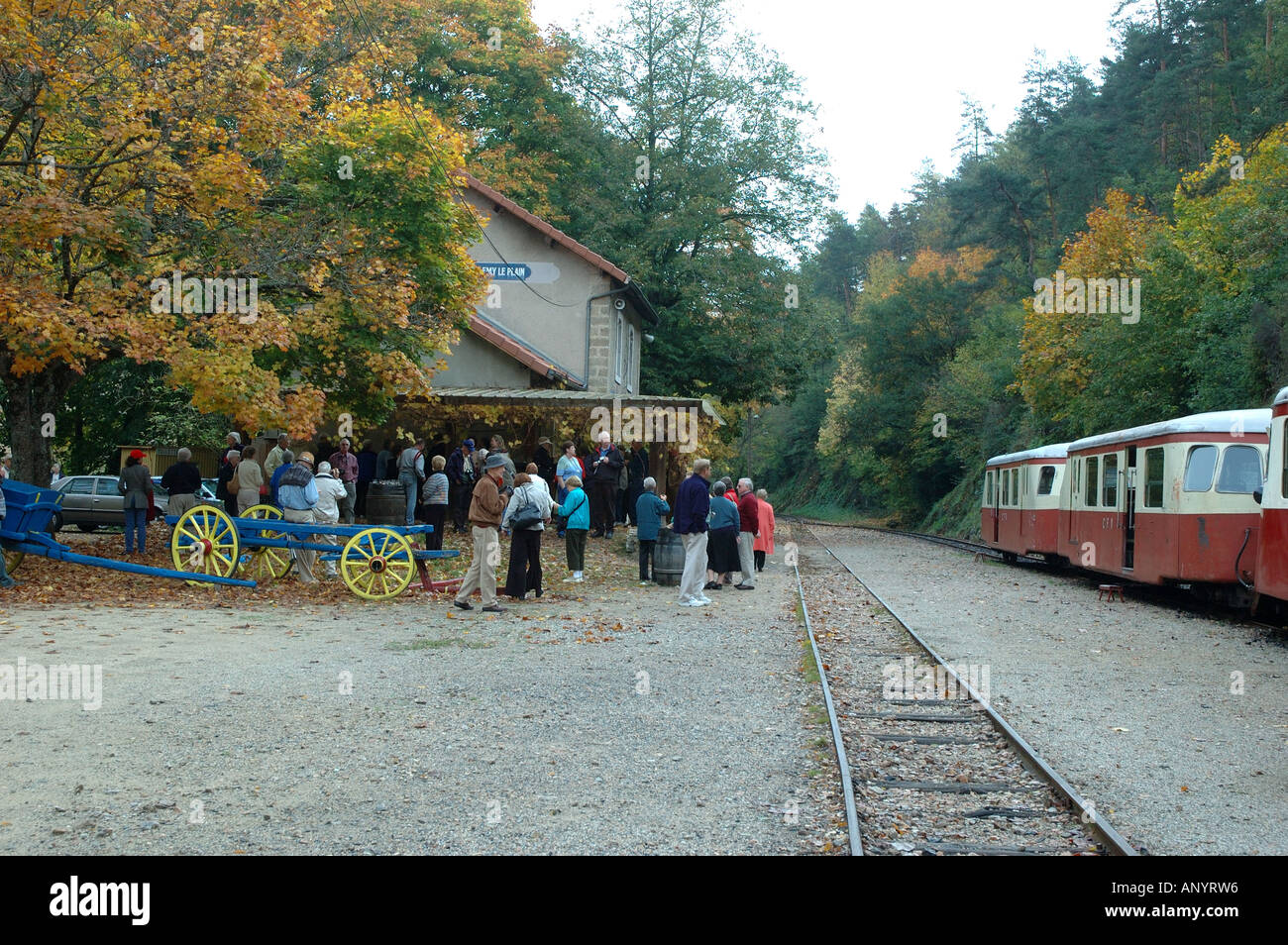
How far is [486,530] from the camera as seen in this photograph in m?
14.2

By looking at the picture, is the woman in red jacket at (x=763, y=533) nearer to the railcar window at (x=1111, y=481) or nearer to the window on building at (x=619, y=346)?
the railcar window at (x=1111, y=481)

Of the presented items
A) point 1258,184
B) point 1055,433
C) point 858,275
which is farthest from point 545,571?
point 858,275

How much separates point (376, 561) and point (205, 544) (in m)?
2.40

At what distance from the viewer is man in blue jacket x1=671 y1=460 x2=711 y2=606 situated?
16.0 metres

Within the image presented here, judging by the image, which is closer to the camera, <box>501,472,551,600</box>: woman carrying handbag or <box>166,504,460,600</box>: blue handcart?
<box>501,472,551,600</box>: woman carrying handbag

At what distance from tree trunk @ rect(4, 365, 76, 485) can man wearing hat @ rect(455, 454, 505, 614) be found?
26.4 feet

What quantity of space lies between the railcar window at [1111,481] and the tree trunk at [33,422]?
16.9 meters

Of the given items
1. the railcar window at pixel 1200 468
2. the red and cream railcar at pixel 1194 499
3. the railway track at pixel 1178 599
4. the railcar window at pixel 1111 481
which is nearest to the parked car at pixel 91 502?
the railcar window at pixel 1111 481

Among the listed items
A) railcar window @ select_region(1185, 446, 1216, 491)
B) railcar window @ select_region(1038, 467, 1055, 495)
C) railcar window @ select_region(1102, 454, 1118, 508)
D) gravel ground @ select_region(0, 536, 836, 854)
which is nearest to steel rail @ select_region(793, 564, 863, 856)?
gravel ground @ select_region(0, 536, 836, 854)

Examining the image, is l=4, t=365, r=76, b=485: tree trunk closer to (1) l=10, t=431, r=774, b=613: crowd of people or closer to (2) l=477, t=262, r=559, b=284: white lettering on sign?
(1) l=10, t=431, r=774, b=613: crowd of people

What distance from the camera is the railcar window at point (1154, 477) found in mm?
17453

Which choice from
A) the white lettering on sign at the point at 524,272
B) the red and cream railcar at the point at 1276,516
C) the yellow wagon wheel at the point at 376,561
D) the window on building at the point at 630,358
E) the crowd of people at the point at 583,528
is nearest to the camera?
the red and cream railcar at the point at 1276,516
